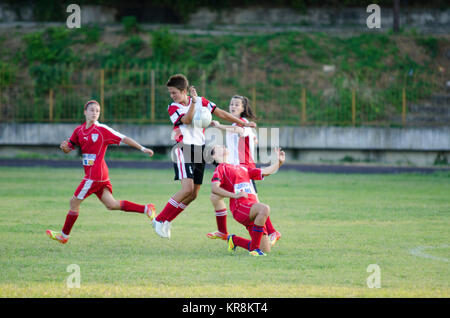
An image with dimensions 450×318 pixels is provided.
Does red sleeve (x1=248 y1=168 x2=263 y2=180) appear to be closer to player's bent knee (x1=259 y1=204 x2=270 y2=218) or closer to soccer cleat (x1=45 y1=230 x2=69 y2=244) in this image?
player's bent knee (x1=259 y1=204 x2=270 y2=218)

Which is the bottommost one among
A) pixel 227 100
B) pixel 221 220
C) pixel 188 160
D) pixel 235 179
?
pixel 221 220

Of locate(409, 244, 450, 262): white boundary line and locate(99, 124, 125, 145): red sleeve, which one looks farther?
locate(99, 124, 125, 145): red sleeve

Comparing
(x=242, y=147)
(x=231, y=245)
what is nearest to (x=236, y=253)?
(x=231, y=245)

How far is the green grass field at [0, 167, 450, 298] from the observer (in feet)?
19.9

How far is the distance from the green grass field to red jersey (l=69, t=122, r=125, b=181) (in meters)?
0.83

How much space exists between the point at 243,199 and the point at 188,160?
111cm

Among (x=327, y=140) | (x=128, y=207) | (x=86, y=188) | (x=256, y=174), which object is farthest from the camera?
(x=327, y=140)

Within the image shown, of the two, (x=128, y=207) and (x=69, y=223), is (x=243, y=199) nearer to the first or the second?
(x=128, y=207)

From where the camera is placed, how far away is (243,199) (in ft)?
26.3

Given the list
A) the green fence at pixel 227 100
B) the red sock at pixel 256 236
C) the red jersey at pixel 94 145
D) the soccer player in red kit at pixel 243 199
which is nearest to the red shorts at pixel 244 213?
the soccer player in red kit at pixel 243 199

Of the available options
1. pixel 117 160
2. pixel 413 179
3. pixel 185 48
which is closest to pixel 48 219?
pixel 413 179

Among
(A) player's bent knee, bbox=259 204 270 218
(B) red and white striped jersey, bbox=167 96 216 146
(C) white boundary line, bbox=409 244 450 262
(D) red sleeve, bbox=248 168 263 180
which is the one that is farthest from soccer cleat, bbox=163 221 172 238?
(C) white boundary line, bbox=409 244 450 262

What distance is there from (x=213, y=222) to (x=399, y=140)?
14.8 metres

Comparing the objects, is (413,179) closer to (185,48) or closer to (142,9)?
(185,48)
